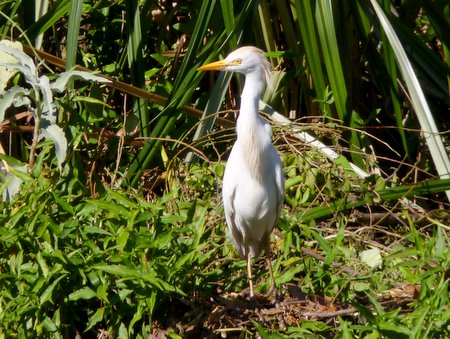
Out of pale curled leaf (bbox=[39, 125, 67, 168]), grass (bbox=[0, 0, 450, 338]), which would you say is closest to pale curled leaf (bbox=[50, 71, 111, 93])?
grass (bbox=[0, 0, 450, 338])

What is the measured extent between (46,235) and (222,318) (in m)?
0.64

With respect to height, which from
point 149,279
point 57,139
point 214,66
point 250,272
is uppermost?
point 214,66

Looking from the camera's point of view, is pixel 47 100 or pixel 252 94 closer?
pixel 47 100

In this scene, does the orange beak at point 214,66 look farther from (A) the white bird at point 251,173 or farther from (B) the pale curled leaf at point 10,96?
(B) the pale curled leaf at point 10,96

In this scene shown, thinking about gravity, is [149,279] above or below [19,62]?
below

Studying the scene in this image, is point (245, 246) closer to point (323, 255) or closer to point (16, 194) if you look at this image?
point (323, 255)

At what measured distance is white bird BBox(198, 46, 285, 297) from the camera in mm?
3447

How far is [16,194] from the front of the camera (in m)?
3.38

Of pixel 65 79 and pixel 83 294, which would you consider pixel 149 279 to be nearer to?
pixel 83 294

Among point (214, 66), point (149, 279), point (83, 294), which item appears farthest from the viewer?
point (214, 66)

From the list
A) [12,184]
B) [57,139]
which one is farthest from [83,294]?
[12,184]

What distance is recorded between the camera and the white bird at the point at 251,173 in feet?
11.3

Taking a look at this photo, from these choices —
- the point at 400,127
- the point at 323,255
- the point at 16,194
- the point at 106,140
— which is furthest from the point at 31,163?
the point at 400,127

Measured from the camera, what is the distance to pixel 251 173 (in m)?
3.54
